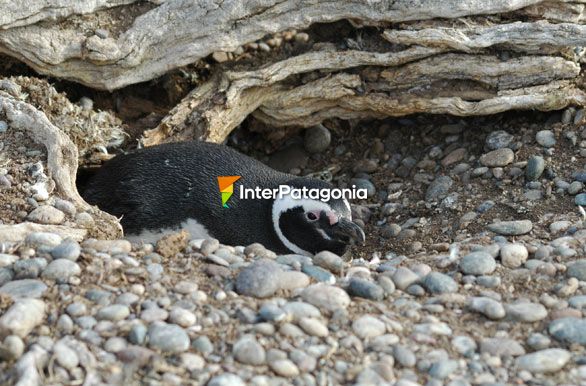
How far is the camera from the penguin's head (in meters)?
4.95

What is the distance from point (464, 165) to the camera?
18.2 ft

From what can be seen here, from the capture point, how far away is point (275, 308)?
3.20 metres

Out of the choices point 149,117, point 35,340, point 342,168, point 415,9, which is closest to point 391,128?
point 342,168

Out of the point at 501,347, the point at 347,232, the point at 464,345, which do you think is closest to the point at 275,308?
the point at 464,345

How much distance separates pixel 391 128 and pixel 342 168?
1.47 feet

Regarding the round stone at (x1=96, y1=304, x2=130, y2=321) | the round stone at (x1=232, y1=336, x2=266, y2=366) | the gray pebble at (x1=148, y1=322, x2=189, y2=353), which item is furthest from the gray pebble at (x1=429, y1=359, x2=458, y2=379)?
the round stone at (x1=96, y1=304, x2=130, y2=321)

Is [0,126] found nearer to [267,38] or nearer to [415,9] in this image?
[267,38]

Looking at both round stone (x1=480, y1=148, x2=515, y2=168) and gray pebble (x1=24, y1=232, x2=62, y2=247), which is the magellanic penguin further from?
gray pebble (x1=24, y1=232, x2=62, y2=247)

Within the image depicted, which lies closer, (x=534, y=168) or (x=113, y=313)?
(x=113, y=313)

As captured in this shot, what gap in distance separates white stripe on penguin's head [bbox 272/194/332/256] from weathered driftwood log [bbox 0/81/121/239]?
1.04 metres

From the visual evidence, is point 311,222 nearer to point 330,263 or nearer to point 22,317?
point 330,263

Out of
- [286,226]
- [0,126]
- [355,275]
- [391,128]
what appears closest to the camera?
[355,275]

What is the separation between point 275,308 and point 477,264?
1039mm

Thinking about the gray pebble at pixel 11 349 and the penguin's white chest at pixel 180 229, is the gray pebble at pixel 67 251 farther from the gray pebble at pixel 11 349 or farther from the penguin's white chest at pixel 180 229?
the penguin's white chest at pixel 180 229
